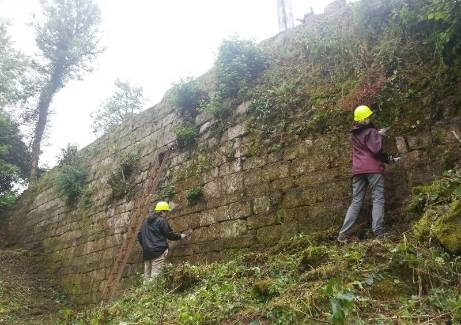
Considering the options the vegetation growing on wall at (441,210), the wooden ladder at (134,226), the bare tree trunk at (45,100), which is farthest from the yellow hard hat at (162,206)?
the bare tree trunk at (45,100)

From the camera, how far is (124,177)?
8.96 m

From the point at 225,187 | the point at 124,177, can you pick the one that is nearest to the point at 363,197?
the point at 225,187

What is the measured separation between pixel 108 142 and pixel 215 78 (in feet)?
14.1

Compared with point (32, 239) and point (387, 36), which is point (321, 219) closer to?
point (387, 36)

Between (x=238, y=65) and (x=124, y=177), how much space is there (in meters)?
3.85

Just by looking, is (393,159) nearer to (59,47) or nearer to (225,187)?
(225,187)

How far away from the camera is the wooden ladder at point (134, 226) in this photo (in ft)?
24.7

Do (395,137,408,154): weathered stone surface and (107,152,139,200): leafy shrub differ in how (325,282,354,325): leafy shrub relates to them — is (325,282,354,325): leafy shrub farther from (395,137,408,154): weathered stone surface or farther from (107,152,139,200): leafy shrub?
(107,152,139,200): leafy shrub

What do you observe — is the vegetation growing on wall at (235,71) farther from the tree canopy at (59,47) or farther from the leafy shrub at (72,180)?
the tree canopy at (59,47)

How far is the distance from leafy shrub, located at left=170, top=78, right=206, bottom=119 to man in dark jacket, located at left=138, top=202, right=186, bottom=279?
233 cm

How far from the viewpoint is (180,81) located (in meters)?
8.07

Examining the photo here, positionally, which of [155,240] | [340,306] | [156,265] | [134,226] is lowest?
[340,306]

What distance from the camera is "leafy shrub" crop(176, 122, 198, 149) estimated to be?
7.50 m

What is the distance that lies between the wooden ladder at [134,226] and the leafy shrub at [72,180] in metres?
3.09
